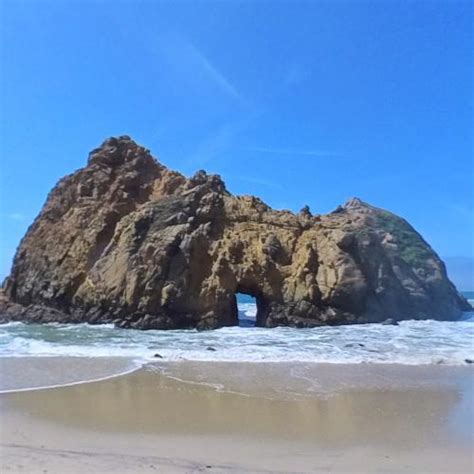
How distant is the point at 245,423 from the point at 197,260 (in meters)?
19.5

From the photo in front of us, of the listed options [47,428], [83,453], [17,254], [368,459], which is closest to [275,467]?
[368,459]

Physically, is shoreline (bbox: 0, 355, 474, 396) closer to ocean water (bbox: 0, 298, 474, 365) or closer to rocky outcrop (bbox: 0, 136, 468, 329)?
ocean water (bbox: 0, 298, 474, 365)

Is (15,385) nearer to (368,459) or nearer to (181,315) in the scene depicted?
(368,459)

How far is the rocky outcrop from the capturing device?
26672 millimetres

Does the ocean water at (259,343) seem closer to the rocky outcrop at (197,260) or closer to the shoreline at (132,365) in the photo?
the shoreline at (132,365)

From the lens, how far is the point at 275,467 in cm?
631

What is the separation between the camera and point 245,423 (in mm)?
8477

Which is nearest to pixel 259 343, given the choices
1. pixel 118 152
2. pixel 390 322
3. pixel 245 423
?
pixel 390 322

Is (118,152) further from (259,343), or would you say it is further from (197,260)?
(259,343)

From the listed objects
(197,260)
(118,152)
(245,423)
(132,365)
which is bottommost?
(245,423)

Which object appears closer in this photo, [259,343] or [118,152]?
[259,343]

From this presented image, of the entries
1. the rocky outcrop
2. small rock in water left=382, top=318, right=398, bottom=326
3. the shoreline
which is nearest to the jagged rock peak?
the rocky outcrop

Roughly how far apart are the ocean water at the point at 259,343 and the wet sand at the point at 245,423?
2.57 metres

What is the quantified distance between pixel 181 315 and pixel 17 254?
1458cm
